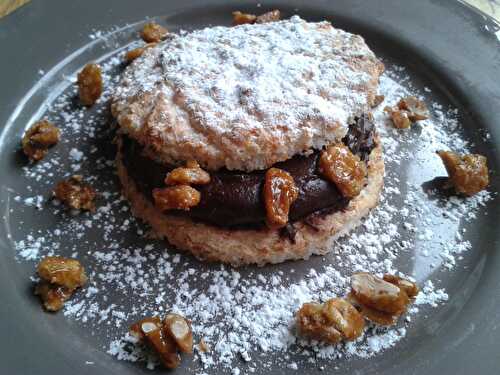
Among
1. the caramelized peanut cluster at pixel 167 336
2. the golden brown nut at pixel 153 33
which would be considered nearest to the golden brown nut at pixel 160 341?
the caramelized peanut cluster at pixel 167 336

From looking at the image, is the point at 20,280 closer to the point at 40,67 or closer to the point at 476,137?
the point at 40,67

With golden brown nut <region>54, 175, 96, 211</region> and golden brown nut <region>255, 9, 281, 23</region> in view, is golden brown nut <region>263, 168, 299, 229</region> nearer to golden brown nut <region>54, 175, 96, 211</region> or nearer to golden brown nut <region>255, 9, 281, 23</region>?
golden brown nut <region>54, 175, 96, 211</region>

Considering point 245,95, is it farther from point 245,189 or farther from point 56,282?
point 56,282

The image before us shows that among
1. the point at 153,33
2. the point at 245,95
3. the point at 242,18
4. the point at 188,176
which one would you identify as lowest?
the point at 153,33

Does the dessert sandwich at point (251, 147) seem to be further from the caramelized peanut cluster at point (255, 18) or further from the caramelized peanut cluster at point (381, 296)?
the caramelized peanut cluster at point (255, 18)

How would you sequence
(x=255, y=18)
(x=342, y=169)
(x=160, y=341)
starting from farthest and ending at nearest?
(x=255, y=18), (x=342, y=169), (x=160, y=341)

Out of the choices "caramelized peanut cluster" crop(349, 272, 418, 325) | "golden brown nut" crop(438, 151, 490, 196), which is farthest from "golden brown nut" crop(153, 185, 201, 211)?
"golden brown nut" crop(438, 151, 490, 196)

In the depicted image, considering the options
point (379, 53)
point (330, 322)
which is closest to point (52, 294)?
point (330, 322)

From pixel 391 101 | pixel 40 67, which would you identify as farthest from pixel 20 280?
pixel 391 101
